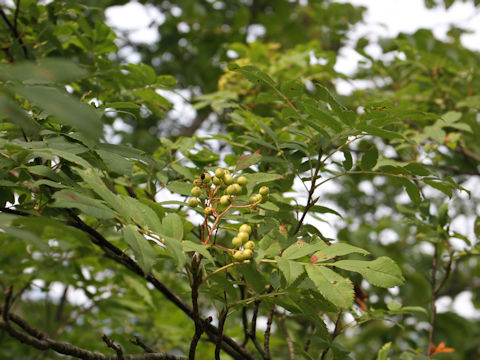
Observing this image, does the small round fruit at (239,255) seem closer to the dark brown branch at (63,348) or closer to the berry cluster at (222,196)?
the berry cluster at (222,196)

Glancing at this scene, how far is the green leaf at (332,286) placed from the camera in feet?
2.52

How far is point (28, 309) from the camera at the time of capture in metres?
3.40

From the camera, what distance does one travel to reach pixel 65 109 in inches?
18.7

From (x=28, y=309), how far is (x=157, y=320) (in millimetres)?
1717

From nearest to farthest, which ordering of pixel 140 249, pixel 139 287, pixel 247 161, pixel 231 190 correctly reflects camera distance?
pixel 140 249
pixel 231 190
pixel 247 161
pixel 139 287

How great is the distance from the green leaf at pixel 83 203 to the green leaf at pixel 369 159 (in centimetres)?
66

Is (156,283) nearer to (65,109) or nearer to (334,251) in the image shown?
(334,251)

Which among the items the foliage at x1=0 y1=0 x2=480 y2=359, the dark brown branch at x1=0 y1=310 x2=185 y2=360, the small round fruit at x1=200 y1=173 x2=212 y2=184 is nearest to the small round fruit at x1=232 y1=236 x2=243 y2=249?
the foliage at x1=0 y1=0 x2=480 y2=359

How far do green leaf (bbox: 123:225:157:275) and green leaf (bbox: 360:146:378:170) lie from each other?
0.63m

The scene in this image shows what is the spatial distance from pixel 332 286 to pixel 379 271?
12 centimetres

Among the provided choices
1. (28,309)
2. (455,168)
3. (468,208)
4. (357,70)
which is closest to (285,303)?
(455,168)

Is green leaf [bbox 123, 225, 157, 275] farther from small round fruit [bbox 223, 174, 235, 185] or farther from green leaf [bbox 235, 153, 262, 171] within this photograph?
green leaf [bbox 235, 153, 262, 171]

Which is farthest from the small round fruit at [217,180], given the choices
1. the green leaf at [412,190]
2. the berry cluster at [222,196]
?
the green leaf at [412,190]

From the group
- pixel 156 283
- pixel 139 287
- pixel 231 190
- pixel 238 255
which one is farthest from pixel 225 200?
pixel 139 287
